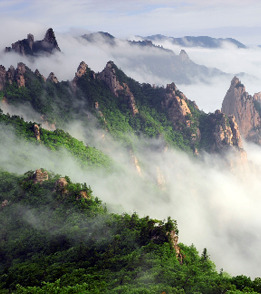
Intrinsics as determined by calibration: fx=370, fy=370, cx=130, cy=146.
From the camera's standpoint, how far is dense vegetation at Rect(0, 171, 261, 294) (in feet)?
173

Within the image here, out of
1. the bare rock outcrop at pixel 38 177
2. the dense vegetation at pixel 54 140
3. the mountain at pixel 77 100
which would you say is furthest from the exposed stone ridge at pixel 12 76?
the bare rock outcrop at pixel 38 177

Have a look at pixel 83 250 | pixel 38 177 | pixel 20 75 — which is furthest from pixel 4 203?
pixel 20 75

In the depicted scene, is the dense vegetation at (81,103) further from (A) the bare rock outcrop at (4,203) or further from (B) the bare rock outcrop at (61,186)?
(B) the bare rock outcrop at (61,186)

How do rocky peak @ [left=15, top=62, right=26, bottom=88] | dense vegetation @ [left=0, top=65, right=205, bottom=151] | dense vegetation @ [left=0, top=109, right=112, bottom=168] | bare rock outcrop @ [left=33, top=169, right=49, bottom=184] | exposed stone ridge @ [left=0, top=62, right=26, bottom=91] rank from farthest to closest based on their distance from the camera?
rocky peak @ [left=15, top=62, right=26, bottom=88], dense vegetation @ [left=0, top=65, right=205, bottom=151], exposed stone ridge @ [left=0, top=62, right=26, bottom=91], dense vegetation @ [left=0, top=109, right=112, bottom=168], bare rock outcrop @ [left=33, top=169, right=49, bottom=184]

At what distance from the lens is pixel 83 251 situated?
215 feet

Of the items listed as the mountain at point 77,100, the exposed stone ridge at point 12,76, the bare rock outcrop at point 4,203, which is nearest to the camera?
the bare rock outcrop at point 4,203

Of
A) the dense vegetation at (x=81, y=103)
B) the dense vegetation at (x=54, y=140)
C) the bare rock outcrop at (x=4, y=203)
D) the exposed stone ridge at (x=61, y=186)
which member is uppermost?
the dense vegetation at (x=81, y=103)

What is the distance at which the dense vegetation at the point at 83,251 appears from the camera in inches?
2077

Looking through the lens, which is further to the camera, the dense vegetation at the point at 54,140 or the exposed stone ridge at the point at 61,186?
the dense vegetation at the point at 54,140

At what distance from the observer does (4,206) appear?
8425cm

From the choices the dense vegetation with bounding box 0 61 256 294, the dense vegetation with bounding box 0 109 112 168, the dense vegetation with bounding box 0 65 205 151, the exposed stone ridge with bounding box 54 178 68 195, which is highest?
the dense vegetation with bounding box 0 65 205 151

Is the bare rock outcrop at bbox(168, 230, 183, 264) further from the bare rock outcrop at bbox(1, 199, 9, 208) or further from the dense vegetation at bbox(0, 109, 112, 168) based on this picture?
the dense vegetation at bbox(0, 109, 112, 168)

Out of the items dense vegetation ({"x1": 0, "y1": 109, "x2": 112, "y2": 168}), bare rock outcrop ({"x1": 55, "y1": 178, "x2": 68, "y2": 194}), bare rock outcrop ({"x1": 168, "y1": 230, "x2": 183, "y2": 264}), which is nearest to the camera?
bare rock outcrop ({"x1": 168, "y1": 230, "x2": 183, "y2": 264})

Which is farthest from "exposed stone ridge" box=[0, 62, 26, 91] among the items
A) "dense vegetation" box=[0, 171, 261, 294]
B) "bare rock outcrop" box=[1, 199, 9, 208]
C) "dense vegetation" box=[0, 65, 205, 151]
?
"bare rock outcrop" box=[1, 199, 9, 208]
